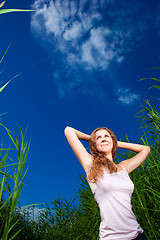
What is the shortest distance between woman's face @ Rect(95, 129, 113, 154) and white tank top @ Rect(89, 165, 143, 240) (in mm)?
229

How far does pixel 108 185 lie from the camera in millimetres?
1327

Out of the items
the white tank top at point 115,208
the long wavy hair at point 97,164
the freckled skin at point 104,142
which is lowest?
the white tank top at point 115,208

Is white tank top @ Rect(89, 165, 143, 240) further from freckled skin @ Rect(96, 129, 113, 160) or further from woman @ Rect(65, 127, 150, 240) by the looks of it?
freckled skin @ Rect(96, 129, 113, 160)

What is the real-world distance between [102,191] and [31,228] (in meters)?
4.06

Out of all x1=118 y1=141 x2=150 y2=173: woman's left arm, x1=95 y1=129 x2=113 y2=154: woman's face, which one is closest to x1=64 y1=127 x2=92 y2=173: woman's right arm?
x1=95 y1=129 x2=113 y2=154: woman's face

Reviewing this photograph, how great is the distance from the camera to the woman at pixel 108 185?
4.02 ft

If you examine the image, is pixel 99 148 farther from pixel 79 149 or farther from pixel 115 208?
→ pixel 115 208

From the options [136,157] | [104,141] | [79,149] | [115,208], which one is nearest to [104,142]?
[104,141]

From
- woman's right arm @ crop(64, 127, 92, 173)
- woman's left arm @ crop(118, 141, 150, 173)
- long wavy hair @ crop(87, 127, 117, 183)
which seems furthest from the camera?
woman's left arm @ crop(118, 141, 150, 173)

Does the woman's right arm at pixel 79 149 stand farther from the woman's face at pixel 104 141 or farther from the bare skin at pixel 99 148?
the woman's face at pixel 104 141

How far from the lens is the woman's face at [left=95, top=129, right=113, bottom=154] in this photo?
63.4 inches

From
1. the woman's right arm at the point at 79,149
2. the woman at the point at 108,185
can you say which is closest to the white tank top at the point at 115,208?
the woman at the point at 108,185

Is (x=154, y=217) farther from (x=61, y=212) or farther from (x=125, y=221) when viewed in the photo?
(x=61, y=212)

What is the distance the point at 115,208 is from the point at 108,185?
14cm
